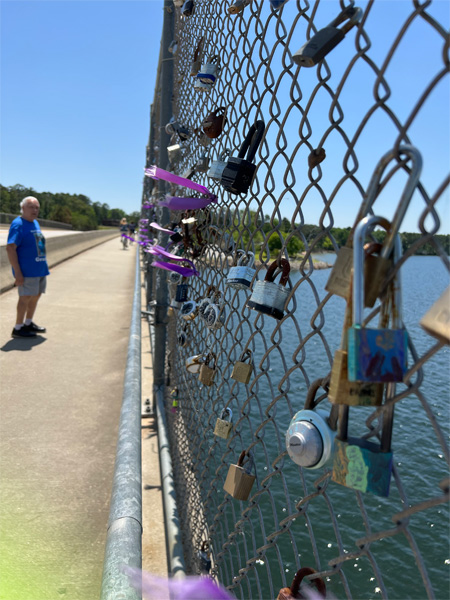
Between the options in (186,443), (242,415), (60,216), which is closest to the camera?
(242,415)

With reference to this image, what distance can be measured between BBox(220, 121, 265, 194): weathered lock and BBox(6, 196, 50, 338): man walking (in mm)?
4376

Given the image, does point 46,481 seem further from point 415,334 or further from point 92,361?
point 415,334

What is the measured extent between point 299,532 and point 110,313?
483 centimetres

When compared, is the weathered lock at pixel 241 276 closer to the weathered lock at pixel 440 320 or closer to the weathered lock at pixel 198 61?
the weathered lock at pixel 440 320

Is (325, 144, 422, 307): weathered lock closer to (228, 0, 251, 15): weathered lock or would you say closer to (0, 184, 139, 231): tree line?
(228, 0, 251, 15): weathered lock

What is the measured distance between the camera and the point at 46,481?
279 centimetres

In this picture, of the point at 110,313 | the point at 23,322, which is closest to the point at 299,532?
the point at 110,313

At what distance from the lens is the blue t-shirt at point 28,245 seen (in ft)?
17.1

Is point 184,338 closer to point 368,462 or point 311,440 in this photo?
point 311,440

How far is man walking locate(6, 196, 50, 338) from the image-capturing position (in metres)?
5.24

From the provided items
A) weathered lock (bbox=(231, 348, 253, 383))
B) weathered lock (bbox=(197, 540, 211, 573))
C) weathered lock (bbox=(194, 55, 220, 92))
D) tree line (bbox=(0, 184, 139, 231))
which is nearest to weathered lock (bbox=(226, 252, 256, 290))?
weathered lock (bbox=(231, 348, 253, 383))

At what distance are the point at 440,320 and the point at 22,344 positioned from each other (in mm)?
5642

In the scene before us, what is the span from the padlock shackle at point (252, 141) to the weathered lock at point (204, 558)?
1773mm

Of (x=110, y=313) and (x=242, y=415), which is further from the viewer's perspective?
(x=110, y=313)
